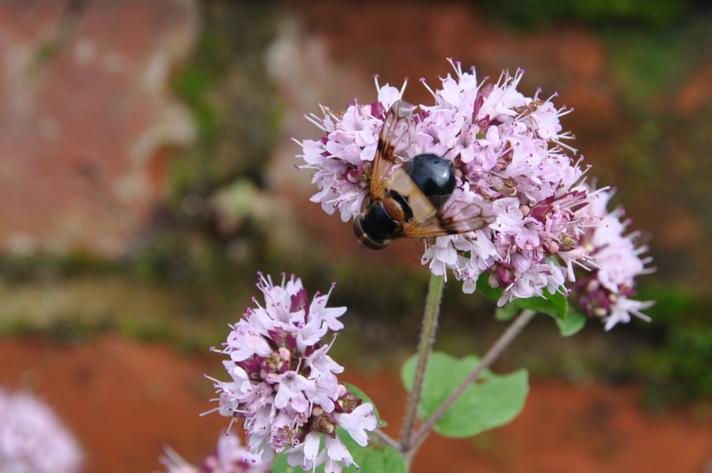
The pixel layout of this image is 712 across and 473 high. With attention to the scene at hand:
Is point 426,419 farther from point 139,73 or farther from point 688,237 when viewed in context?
point 139,73

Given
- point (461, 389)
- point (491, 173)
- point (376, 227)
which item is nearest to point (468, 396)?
point (461, 389)

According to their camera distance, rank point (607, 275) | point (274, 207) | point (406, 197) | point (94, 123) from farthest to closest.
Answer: point (94, 123)
point (274, 207)
point (607, 275)
point (406, 197)

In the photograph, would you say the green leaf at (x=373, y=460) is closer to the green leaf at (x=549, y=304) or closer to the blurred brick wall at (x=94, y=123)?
the green leaf at (x=549, y=304)

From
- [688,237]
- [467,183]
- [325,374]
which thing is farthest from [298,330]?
[688,237]

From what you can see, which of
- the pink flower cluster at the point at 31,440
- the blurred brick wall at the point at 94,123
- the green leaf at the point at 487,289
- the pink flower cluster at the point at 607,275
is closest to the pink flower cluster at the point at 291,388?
the green leaf at the point at 487,289

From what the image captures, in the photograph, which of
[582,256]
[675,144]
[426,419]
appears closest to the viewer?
[582,256]

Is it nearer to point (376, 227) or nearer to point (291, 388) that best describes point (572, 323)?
point (376, 227)
